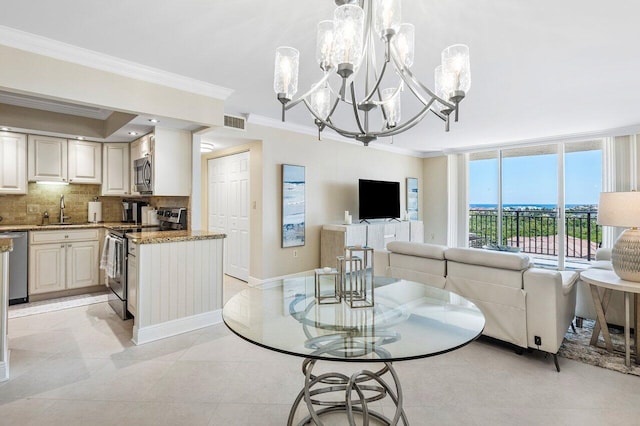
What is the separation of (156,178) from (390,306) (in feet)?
9.60

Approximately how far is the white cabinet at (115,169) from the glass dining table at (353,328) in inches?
139

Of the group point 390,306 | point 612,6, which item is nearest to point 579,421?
point 390,306

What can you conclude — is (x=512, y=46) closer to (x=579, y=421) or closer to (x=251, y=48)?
(x=251, y=48)

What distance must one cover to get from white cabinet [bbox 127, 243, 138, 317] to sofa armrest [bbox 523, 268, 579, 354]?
10.9 feet

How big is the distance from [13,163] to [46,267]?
4.42 ft

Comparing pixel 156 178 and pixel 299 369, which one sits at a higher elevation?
pixel 156 178

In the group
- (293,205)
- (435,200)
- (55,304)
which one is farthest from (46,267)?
(435,200)

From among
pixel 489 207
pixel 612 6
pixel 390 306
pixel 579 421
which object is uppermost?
pixel 612 6

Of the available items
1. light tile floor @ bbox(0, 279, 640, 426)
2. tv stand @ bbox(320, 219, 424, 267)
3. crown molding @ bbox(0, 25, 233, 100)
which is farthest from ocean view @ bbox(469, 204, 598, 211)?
crown molding @ bbox(0, 25, 233, 100)

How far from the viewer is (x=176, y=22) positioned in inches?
85.8

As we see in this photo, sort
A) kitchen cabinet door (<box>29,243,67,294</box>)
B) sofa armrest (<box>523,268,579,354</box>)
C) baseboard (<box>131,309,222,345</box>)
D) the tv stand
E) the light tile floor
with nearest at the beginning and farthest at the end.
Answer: the light tile floor → sofa armrest (<box>523,268,579,354</box>) → baseboard (<box>131,309,222,345</box>) → kitchen cabinet door (<box>29,243,67,294</box>) → the tv stand

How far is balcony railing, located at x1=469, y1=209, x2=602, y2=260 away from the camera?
5871mm

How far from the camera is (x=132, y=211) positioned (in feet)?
15.9

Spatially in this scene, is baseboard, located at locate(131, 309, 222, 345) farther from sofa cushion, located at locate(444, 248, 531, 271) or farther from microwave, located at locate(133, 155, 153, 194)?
sofa cushion, located at locate(444, 248, 531, 271)
